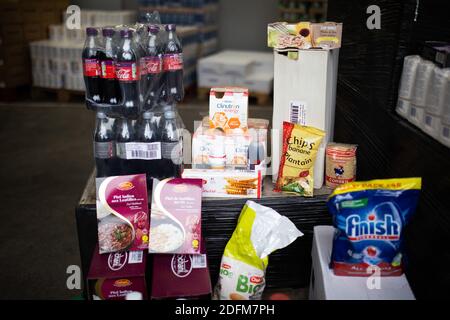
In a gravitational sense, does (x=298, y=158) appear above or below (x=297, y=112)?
below

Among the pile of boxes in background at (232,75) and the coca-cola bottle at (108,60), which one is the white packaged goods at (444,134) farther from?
the pile of boxes in background at (232,75)

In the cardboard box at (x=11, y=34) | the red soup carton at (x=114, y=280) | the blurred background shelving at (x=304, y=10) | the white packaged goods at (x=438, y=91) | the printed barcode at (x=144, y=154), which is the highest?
the blurred background shelving at (x=304, y=10)

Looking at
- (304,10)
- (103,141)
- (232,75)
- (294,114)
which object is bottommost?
(232,75)

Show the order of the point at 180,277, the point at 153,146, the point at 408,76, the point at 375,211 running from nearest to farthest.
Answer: the point at 375,211
the point at 180,277
the point at 408,76
the point at 153,146

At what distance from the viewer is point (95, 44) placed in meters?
2.11

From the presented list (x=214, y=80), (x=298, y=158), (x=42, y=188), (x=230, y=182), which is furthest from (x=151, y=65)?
(x=214, y=80)

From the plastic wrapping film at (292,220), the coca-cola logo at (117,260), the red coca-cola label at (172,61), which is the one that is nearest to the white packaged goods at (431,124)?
the plastic wrapping film at (292,220)

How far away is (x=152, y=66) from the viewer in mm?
2170

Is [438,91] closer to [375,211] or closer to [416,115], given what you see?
[416,115]

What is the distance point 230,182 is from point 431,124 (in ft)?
2.70

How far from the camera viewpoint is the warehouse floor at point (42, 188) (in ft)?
8.79

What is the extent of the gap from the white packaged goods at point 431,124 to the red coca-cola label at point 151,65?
1160 mm
